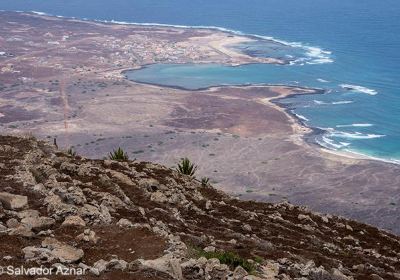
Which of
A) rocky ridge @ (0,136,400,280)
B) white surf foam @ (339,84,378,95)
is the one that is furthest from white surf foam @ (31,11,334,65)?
rocky ridge @ (0,136,400,280)

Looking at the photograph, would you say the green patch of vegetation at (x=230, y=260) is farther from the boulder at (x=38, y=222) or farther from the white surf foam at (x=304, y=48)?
the white surf foam at (x=304, y=48)

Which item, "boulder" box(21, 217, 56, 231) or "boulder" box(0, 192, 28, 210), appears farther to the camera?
"boulder" box(0, 192, 28, 210)

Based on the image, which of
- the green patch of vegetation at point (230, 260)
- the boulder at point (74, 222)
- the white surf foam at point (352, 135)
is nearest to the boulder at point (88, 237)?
the boulder at point (74, 222)

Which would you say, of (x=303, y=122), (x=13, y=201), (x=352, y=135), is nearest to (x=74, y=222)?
(x=13, y=201)

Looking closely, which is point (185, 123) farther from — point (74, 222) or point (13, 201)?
point (74, 222)

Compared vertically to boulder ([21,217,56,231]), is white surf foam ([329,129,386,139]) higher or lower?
lower

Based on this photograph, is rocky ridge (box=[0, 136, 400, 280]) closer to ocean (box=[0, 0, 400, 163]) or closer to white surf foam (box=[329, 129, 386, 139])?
ocean (box=[0, 0, 400, 163])
